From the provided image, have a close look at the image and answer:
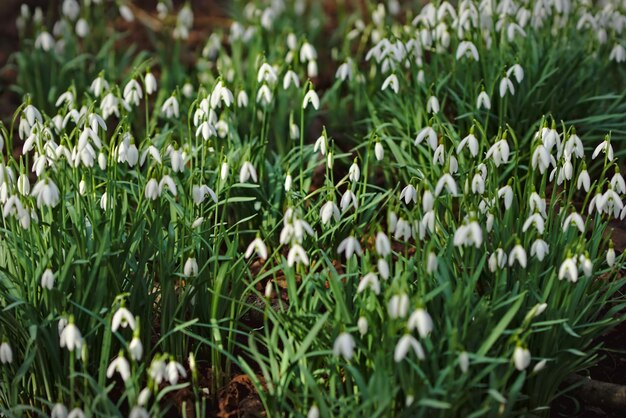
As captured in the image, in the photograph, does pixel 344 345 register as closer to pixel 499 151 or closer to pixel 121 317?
pixel 121 317

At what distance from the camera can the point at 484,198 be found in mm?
3006

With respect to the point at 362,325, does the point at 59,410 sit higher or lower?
lower

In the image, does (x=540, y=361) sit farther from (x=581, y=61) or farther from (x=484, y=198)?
(x=581, y=61)

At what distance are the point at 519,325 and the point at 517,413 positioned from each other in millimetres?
265

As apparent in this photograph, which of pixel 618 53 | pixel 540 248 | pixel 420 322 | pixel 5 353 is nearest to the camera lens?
pixel 420 322

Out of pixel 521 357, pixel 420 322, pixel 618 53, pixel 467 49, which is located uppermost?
pixel 467 49

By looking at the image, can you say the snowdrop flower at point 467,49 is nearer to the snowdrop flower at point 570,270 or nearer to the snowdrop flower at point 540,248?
the snowdrop flower at point 540,248

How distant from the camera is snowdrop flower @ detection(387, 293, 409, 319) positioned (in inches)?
91.0

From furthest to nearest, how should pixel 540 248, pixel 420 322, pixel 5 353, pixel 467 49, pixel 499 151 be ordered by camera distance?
pixel 467 49 < pixel 499 151 < pixel 540 248 < pixel 5 353 < pixel 420 322

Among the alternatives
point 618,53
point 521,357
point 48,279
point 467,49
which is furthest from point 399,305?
point 618,53

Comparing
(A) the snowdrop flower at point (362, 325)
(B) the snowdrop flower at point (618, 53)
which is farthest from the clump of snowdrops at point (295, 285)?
(B) the snowdrop flower at point (618, 53)

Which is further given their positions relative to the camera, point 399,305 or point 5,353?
point 5,353

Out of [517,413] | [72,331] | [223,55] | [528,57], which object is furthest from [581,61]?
[72,331]

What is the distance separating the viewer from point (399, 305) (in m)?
2.32
